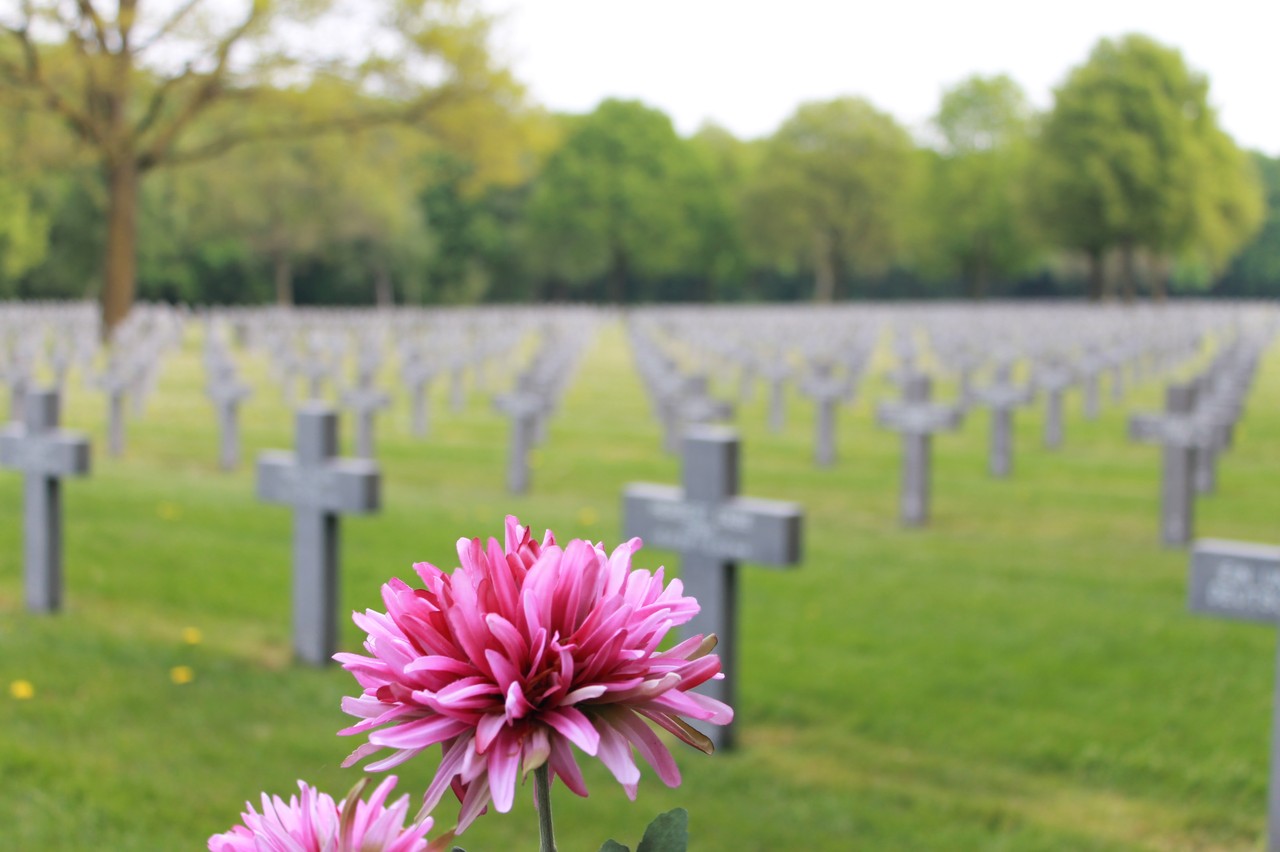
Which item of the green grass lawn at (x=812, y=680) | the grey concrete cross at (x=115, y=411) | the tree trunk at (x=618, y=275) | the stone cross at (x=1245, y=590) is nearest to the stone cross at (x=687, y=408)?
the green grass lawn at (x=812, y=680)

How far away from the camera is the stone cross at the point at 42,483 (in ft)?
22.9

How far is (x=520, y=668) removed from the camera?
953 millimetres

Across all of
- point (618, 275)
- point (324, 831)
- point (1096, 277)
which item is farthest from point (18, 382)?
point (618, 275)

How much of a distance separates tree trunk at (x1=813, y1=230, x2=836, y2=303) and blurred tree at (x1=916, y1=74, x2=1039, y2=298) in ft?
13.7

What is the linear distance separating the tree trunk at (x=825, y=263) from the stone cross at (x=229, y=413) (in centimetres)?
5885

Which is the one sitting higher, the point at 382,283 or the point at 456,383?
the point at 382,283

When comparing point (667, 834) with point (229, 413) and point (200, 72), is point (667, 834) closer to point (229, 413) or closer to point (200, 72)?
point (229, 413)

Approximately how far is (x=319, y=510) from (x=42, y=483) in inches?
64.6

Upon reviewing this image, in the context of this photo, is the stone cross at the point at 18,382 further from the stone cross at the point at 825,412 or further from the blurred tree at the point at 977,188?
the blurred tree at the point at 977,188

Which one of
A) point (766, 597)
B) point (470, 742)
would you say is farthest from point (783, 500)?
point (470, 742)

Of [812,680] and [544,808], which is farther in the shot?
[812,680]

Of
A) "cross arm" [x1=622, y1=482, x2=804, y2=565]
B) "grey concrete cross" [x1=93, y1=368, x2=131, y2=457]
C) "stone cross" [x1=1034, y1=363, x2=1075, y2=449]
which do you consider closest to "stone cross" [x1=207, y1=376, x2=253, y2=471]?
"grey concrete cross" [x1=93, y1=368, x2=131, y2=457]

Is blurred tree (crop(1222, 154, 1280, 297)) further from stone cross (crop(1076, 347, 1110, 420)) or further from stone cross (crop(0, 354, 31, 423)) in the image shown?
stone cross (crop(0, 354, 31, 423))

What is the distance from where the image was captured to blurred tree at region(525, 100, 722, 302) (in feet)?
221
